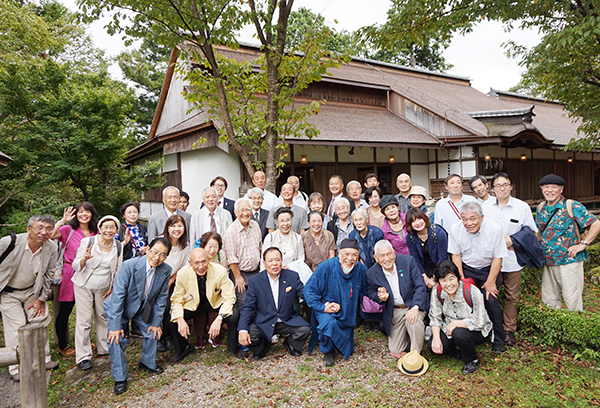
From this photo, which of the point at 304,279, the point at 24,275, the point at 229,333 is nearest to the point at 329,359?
the point at 304,279

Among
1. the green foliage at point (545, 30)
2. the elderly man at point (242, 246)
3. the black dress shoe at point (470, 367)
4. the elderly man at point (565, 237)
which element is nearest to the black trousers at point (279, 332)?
the elderly man at point (242, 246)

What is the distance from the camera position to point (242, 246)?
4.69m

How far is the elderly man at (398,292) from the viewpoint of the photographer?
4.00 metres

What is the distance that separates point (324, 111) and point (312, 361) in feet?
33.6

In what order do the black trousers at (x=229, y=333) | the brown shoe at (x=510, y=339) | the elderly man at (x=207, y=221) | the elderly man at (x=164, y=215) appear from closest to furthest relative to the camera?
the black trousers at (x=229, y=333)
the brown shoe at (x=510, y=339)
the elderly man at (x=164, y=215)
the elderly man at (x=207, y=221)

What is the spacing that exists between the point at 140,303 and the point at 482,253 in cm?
396

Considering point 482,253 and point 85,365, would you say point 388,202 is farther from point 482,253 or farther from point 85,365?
point 85,365

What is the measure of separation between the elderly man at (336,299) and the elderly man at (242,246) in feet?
3.11

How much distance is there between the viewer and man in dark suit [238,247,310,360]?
4125 mm

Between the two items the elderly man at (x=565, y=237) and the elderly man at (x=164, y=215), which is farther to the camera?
the elderly man at (x=164, y=215)

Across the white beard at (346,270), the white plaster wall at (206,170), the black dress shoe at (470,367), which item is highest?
the white plaster wall at (206,170)

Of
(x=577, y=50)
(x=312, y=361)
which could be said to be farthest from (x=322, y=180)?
(x=312, y=361)

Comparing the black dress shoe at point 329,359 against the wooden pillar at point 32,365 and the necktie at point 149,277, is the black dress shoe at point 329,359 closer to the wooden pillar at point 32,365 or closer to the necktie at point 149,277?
the necktie at point 149,277

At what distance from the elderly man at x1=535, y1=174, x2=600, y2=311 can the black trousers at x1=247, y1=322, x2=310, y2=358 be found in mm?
3173
